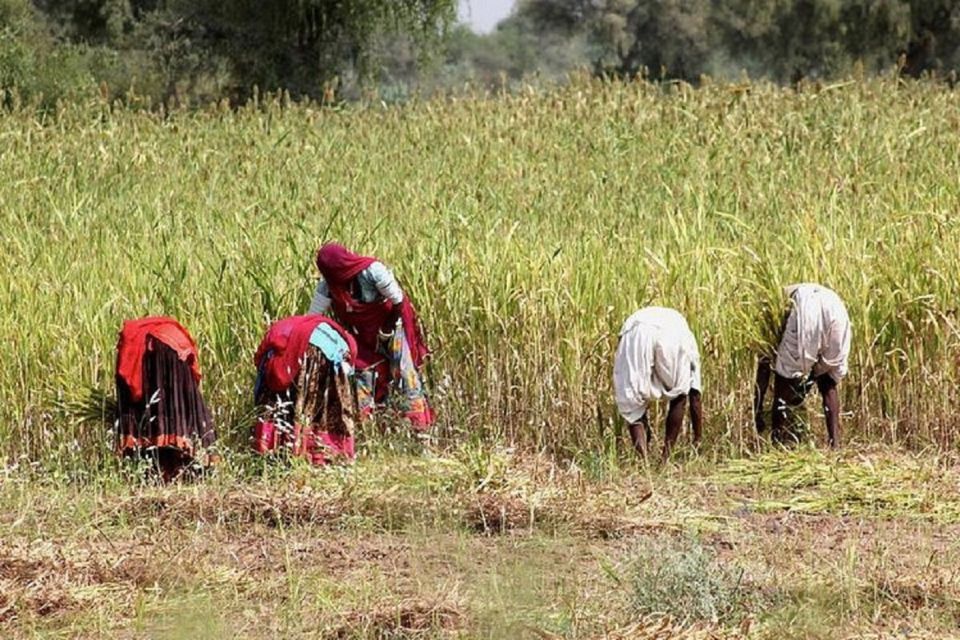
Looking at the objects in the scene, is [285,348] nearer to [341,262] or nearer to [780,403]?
[341,262]

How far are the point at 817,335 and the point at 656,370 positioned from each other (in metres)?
0.87

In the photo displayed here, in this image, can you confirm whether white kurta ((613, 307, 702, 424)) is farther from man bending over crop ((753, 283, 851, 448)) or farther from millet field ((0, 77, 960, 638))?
man bending over crop ((753, 283, 851, 448))

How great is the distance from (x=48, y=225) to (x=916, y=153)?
6.74m

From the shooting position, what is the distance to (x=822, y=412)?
8.83m

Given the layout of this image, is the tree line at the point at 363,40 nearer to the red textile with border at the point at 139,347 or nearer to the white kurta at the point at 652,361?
the red textile with border at the point at 139,347

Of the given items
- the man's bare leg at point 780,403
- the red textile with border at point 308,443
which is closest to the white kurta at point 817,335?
the man's bare leg at point 780,403

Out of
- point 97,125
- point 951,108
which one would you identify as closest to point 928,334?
point 951,108

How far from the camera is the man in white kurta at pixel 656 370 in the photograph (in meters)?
8.14

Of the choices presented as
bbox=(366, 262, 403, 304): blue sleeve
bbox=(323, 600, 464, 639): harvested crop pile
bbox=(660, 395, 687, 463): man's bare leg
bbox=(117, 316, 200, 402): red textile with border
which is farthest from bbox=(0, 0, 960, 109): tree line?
bbox=(323, 600, 464, 639): harvested crop pile

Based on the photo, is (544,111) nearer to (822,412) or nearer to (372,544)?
(822,412)

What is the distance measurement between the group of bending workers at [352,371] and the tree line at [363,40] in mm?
7868

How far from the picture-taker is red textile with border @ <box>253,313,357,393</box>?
8266 mm

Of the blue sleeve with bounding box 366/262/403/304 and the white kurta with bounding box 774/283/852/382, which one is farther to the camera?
the blue sleeve with bounding box 366/262/403/304

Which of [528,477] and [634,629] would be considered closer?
[634,629]
